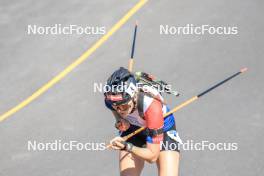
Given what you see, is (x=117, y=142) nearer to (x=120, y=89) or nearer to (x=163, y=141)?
(x=120, y=89)

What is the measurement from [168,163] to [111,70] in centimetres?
540

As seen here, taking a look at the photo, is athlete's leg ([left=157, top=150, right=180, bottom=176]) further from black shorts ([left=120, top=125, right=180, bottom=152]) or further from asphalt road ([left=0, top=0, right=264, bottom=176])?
asphalt road ([left=0, top=0, right=264, bottom=176])

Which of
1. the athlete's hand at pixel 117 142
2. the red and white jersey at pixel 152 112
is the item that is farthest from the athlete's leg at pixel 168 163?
the athlete's hand at pixel 117 142

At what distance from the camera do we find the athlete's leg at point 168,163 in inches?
361

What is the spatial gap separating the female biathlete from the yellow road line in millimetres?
4439

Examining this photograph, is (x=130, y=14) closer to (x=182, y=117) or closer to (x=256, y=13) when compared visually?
(x=256, y=13)

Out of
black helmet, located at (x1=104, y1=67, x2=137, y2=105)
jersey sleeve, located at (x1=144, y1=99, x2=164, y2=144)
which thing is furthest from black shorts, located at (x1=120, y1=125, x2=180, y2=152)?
black helmet, located at (x1=104, y1=67, x2=137, y2=105)

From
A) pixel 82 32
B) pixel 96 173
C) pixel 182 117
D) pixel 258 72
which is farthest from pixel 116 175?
A: pixel 82 32

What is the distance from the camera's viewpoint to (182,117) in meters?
12.6

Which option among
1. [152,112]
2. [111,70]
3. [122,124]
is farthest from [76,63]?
Result: [152,112]

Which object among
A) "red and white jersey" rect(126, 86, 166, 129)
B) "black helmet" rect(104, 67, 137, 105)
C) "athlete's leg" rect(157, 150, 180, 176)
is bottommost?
"athlete's leg" rect(157, 150, 180, 176)

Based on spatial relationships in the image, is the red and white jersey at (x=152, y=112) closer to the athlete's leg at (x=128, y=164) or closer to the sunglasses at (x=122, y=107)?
the sunglasses at (x=122, y=107)

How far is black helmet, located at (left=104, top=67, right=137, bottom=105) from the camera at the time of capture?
8.59 metres

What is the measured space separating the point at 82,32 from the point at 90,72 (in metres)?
1.72
